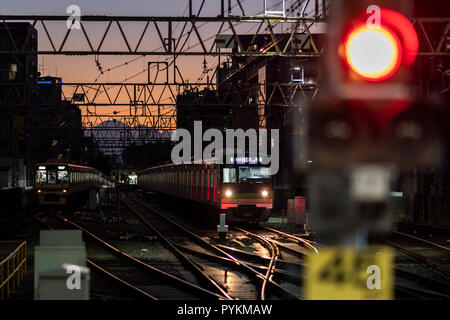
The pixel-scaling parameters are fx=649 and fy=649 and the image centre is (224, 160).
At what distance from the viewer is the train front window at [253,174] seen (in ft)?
81.3

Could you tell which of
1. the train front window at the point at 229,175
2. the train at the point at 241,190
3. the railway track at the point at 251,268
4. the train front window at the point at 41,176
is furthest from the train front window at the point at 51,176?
the railway track at the point at 251,268

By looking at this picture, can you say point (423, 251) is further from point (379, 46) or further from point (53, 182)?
point (53, 182)

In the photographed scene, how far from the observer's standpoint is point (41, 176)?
3788cm

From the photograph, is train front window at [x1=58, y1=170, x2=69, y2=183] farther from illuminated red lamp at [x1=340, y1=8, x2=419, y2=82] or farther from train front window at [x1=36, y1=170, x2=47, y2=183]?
illuminated red lamp at [x1=340, y1=8, x2=419, y2=82]

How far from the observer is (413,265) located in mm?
14656

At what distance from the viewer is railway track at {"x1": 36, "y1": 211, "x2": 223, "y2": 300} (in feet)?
36.1

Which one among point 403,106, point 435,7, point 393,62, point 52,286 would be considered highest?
point 435,7

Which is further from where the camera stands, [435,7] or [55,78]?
[55,78]

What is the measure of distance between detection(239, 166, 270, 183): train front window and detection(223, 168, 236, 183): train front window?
0.91 feet

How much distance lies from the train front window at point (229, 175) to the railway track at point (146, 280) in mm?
7542

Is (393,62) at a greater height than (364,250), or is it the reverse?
(393,62)
